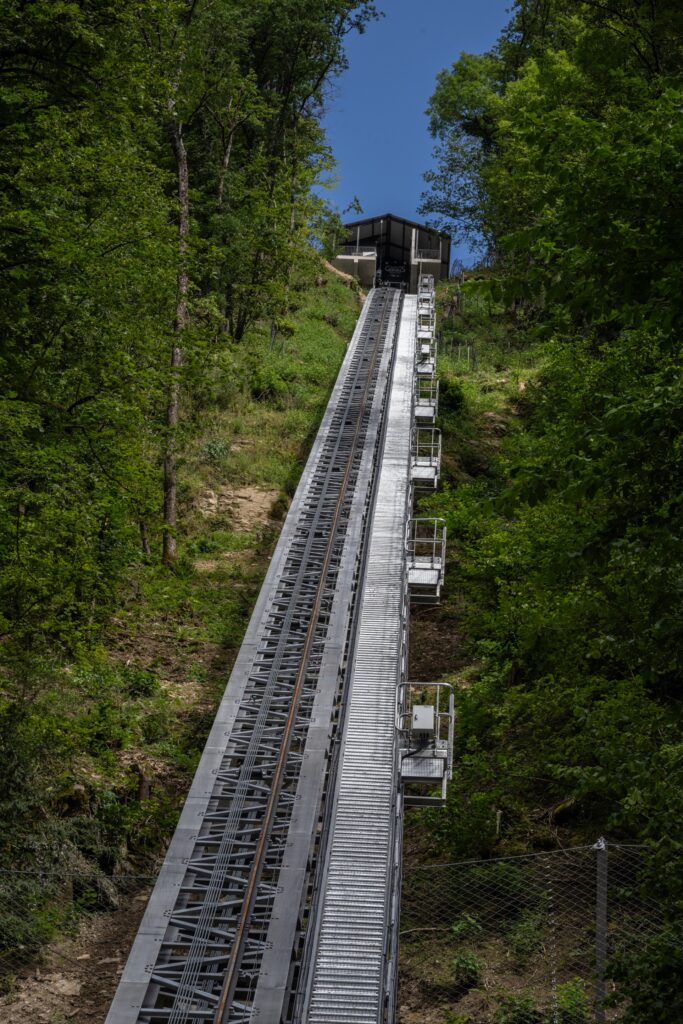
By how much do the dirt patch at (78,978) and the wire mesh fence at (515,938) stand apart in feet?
11.0

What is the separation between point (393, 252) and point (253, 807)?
176 feet

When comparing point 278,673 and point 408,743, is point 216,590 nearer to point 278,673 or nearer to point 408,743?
point 278,673

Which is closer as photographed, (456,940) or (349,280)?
(456,940)

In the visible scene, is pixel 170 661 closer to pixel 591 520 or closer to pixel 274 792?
pixel 274 792

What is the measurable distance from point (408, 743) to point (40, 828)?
498cm

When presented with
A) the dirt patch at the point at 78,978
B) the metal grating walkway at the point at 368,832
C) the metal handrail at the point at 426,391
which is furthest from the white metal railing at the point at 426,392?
the dirt patch at the point at 78,978

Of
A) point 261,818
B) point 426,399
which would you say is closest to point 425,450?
point 426,399

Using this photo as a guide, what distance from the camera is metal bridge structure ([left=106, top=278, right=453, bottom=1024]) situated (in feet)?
37.7

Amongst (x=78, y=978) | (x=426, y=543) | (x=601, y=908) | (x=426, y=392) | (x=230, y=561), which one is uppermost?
(x=426, y=392)

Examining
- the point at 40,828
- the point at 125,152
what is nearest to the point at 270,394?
the point at 125,152

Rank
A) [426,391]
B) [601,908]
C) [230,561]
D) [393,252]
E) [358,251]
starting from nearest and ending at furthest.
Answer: [601,908] → [230,561] → [426,391] → [358,251] → [393,252]

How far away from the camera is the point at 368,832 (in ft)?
44.8

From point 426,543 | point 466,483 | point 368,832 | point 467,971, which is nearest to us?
point 467,971

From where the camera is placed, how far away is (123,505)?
15.1m
